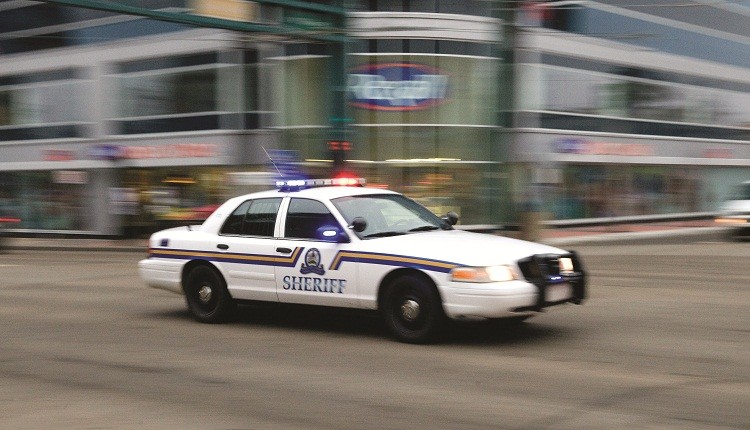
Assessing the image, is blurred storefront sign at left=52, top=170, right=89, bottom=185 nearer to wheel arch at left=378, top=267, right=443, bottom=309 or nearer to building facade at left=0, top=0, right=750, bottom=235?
building facade at left=0, top=0, right=750, bottom=235

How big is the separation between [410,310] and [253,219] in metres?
2.41

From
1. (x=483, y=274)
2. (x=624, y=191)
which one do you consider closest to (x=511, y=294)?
(x=483, y=274)

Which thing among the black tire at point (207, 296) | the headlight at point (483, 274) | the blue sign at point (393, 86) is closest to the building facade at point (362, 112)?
the blue sign at point (393, 86)

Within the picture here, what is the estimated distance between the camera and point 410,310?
905 cm

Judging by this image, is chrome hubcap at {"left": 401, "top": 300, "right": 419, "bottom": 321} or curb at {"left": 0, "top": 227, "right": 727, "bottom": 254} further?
curb at {"left": 0, "top": 227, "right": 727, "bottom": 254}

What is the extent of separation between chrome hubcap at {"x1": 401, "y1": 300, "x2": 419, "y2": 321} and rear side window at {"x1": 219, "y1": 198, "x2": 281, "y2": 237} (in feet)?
6.37

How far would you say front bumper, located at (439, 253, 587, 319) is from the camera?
28.1 feet

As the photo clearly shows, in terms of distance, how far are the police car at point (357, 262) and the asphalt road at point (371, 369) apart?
38 cm

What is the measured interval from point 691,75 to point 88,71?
81.8 feet

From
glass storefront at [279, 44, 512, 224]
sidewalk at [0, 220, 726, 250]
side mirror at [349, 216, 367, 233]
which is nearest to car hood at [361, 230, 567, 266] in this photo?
side mirror at [349, 216, 367, 233]

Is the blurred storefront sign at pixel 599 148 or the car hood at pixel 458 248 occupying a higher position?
the blurred storefront sign at pixel 599 148

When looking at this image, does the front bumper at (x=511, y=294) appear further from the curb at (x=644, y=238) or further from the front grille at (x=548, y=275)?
the curb at (x=644, y=238)

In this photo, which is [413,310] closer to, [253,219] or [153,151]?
[253,219]

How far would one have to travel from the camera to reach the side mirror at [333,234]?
9.62 m
